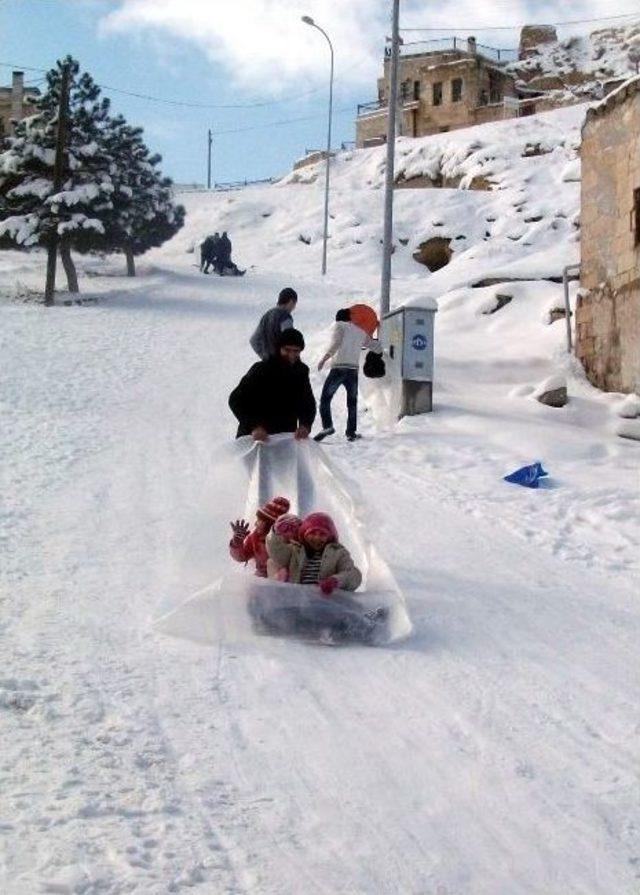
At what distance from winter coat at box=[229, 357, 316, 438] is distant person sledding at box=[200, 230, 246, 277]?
3336 cm

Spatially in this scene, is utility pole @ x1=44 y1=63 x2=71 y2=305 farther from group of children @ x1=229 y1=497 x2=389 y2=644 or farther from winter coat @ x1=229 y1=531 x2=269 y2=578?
group of children @ x1=229 y1=497 x2=389 y2=644

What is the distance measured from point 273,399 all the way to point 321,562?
60.1 inches

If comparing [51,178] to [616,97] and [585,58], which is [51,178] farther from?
[585,58]

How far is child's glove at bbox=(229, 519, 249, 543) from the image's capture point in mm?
5391

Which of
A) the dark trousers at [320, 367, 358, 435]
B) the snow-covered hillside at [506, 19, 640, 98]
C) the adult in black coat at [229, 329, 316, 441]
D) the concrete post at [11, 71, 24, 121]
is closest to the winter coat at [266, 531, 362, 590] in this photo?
the adult in black coat at [229, 329, 316, 441]

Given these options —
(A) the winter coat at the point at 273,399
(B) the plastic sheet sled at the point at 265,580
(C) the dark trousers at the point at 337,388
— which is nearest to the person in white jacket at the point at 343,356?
(C) the dark trousers at the point at 337,388

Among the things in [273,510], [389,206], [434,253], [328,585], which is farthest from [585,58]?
[328,585]

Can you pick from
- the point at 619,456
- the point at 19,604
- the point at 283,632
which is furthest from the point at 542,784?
the point at 619,456

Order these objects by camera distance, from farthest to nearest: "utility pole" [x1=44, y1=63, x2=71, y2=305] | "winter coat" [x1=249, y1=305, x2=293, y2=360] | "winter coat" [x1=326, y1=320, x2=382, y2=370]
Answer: "utility pole" [x1=44, y1=63, x2=71, y2=305]
"winter coat" [x1=326, y1=320, x2=382, y2=370]
"winter coat" [x1=249, y1=305, x2=293, y2=360]

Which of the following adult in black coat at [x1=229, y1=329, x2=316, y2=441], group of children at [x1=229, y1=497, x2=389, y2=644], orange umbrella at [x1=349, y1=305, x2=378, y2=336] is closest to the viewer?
group of children at [x1=229, y1=497, x2=389, y2=644]

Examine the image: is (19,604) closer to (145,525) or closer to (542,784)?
(145,525)

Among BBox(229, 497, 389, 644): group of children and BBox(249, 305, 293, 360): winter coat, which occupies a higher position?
BBox(249, 305, 293, 360): winter coat

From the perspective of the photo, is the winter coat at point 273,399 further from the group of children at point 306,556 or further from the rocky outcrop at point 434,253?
the rocky outcrop at point 434,253

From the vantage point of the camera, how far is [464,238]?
42156mm
